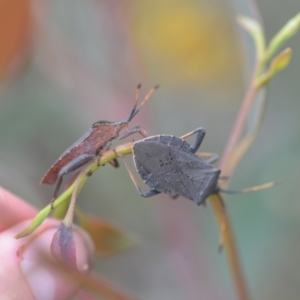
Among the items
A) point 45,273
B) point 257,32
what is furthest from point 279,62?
point 45,273

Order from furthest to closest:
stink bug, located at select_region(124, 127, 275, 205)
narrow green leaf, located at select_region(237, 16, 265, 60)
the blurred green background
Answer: the blurred green background, narrow green leaf, located at select_region(237, 16, 265, 60), stink bug, located at select_region(124, 127, 275, 205)

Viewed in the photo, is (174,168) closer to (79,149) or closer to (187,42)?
(79,149)

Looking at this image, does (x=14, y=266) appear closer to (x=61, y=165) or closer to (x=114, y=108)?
(x=61, y=165)

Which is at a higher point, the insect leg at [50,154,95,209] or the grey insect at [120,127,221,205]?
the insect leg at [50,154,95,209]

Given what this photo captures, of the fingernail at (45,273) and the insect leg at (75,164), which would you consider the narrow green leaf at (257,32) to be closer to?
the insect leg at (75,164)

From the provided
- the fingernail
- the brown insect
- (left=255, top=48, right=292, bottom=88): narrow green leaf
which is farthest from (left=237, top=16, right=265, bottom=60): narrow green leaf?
the fingernail

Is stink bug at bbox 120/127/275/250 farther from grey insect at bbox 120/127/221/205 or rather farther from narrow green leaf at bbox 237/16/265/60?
narrow green leaf at bbox 237/16/265/60

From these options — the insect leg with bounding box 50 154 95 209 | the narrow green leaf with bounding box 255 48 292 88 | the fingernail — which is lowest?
the fingernail

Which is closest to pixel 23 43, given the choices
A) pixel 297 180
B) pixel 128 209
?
pixel 128 209

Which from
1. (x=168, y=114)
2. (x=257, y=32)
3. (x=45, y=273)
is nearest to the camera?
(x=45, y=273)
